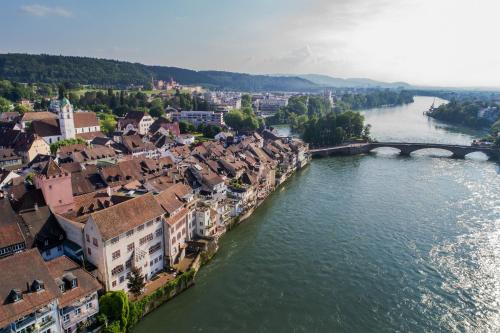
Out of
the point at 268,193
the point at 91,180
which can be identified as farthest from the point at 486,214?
the point at 91,180

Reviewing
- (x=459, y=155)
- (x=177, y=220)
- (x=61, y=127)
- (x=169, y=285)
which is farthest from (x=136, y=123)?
(x=459, y=155)

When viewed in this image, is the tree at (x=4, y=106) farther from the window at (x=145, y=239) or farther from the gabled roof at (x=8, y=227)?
the window at (x=145, y=239)

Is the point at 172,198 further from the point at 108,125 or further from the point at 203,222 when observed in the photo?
the point at 108,125

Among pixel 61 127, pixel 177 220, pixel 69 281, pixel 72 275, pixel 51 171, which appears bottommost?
pixel 69 281

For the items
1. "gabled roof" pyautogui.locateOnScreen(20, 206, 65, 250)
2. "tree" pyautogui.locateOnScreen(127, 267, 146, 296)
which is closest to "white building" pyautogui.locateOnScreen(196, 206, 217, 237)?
"tree" pyautogui.locateOnScreen(127, 267, 146, 296)

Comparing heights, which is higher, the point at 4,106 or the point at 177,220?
the point at 4,106

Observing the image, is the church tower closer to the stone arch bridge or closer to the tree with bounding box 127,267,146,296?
the stone arch bridge
